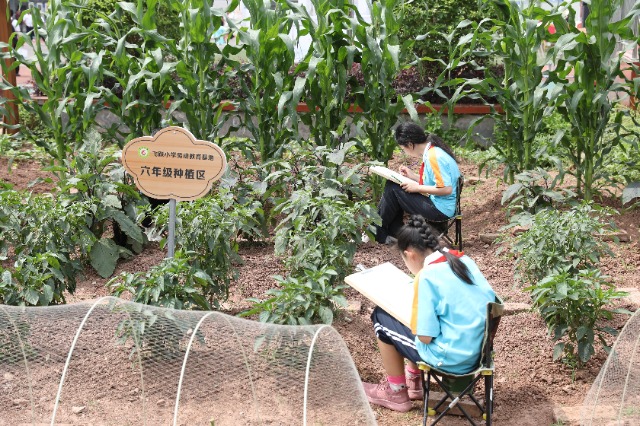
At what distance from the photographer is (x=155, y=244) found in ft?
24.4

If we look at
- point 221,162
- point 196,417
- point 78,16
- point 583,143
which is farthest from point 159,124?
point 196,417

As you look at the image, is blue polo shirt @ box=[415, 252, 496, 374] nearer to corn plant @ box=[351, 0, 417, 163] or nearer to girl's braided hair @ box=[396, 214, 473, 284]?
girl's braided hair @ box=[396, 214, 473, 284]

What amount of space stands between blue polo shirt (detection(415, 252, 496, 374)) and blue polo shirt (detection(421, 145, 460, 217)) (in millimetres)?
2453

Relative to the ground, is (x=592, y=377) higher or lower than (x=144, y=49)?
lower

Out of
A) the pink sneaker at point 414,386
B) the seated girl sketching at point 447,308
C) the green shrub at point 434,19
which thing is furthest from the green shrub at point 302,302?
the green shrub at point 434,19

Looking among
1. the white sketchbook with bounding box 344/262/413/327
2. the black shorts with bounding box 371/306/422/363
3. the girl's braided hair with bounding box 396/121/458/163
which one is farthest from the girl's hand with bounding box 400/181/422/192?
the black shorts with bounding box 371/306/422/363

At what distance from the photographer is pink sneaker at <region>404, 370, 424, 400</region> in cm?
505

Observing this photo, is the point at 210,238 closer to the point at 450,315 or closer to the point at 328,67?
the point at 450,315

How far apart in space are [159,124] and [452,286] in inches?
175

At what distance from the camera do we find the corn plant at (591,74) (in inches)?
292

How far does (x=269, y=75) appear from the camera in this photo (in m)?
7.81

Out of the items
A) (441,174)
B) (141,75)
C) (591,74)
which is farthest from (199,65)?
(591,74)

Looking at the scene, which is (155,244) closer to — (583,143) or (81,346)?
(81,346)

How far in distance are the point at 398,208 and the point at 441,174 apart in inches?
21.1
